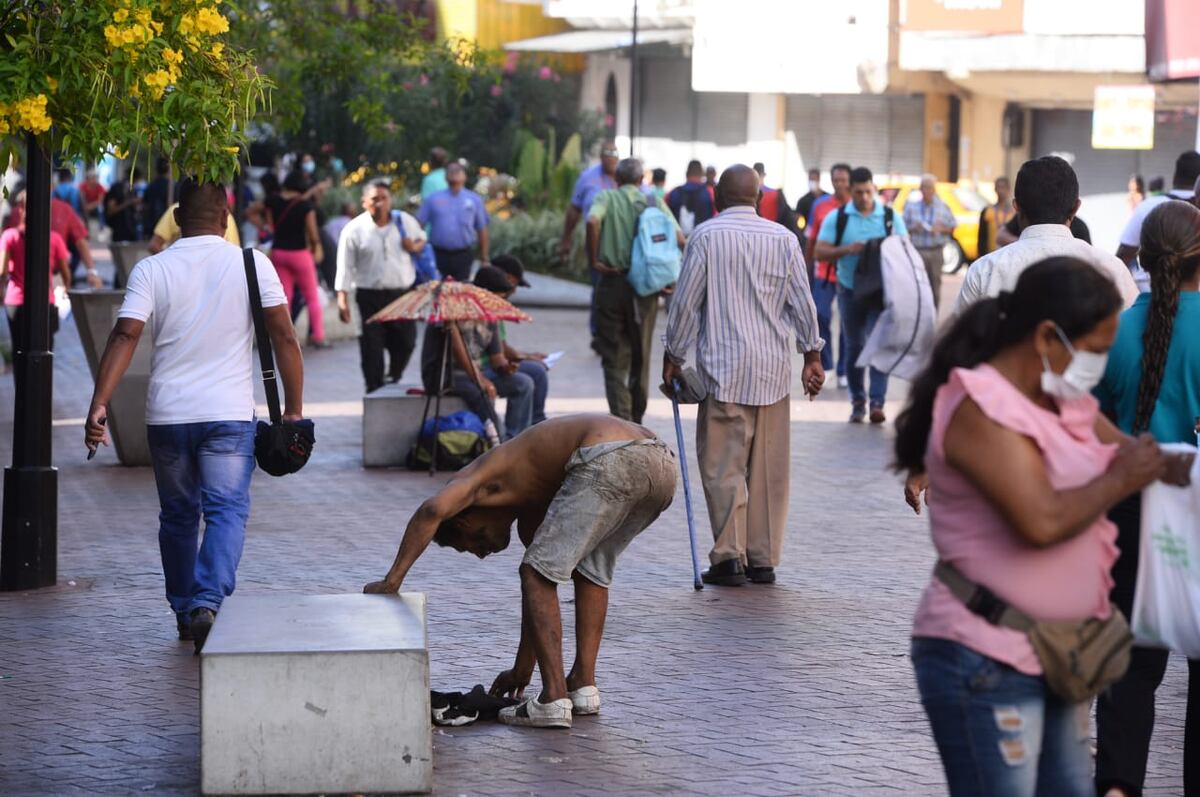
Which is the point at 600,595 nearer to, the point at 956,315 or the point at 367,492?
the point at 956,315

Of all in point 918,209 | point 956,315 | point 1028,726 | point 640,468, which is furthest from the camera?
point 918,209

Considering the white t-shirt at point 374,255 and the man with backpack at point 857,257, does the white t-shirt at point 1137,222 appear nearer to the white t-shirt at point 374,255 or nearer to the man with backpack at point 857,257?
the man with backpack at point 857,257

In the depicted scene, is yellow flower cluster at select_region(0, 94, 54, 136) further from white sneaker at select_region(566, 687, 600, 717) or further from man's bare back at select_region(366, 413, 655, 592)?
white sneaker at select_region(566, 687, 600, 717)

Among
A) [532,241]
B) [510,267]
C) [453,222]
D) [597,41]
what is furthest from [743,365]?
[597,41]

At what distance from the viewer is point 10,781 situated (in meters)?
5.86

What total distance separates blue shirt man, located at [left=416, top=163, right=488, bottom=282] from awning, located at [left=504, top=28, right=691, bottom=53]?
27.7m

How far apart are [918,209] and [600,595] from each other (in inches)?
454

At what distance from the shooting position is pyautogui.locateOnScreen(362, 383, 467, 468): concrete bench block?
12.8 meters

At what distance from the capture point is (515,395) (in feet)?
42.6

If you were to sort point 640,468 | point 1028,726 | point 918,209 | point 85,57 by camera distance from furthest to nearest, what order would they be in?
point 918,209, point 85,57, point 640,468, point 1028,726

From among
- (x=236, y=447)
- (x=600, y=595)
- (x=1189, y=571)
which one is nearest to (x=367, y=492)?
(x=236, y=447)

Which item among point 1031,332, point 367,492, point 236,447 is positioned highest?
point 1031,332

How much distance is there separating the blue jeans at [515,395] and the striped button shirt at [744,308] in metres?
3.86

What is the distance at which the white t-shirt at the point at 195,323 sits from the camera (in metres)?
7.35
